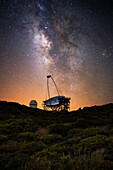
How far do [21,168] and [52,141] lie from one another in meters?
4.53

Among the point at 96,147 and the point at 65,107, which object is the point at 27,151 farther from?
the point at 65,107

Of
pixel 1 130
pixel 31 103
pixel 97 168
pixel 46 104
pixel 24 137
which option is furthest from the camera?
pixel 46 104

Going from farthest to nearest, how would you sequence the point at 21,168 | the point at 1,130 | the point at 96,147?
the point at 1,130 < the point at 96,147 < the point at 21,168

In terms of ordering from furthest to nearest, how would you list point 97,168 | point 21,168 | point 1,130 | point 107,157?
point 1,130, point 107,157, point 21,168, point 97,168

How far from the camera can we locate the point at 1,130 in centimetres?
948

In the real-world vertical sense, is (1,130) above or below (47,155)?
above

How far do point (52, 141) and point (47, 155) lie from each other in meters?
3.27

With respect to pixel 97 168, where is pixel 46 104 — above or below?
→ above

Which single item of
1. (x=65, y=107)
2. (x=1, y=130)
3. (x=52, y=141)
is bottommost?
(x=52, y=141)

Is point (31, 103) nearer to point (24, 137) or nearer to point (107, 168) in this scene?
point (24, 137)

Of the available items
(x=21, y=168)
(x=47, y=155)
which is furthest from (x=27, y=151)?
(x=21, y=168)

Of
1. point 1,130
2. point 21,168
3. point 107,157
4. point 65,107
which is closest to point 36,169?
point 21,168

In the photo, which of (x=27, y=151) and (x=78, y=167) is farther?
(x=27, y=151)

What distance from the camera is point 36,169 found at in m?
3.66
